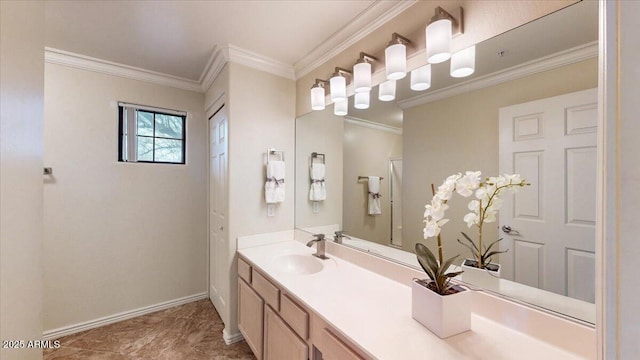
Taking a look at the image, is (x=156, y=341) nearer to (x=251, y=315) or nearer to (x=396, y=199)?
(x=251, y=315)

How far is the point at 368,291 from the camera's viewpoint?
1274 mm

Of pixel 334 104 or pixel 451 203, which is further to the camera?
pixel 334 104

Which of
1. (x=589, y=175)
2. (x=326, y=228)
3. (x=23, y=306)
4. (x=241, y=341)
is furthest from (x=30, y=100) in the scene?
(x=241, y=341)

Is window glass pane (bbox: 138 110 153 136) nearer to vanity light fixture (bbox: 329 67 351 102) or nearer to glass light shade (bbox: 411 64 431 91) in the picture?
vanity light fixture (bbox: 329 67 351 102)

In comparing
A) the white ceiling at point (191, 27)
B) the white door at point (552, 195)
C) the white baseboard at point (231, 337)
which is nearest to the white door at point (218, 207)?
the white baseboard at point (231, 337)

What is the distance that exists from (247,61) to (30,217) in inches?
65.9

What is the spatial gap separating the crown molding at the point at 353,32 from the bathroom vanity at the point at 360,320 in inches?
57.6

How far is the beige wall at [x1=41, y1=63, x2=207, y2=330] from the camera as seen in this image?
2.08 metres

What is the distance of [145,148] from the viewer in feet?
8.26

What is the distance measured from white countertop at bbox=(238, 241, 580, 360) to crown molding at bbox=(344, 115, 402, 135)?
2.98 feet

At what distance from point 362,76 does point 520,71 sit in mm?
811

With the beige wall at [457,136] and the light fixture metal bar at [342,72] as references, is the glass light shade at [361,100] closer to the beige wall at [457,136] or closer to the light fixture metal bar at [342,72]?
the light fixture metal bar at [342,72]

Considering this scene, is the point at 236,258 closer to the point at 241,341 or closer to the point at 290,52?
the point at 241,341

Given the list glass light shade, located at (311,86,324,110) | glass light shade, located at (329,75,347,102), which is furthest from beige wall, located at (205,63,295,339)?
glass light shade, located at (329,75,347,102)
